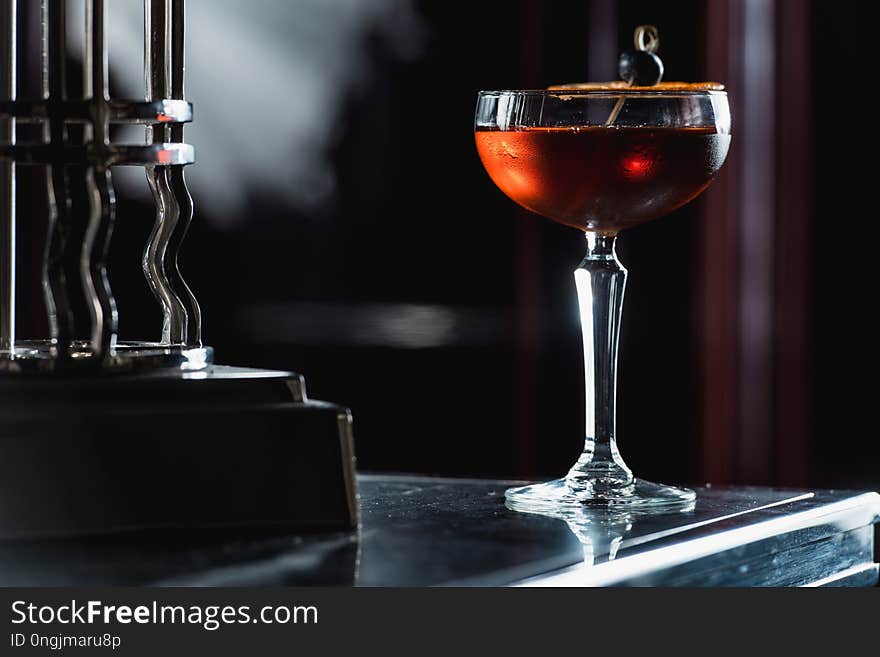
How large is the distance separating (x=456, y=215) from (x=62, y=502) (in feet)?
7.61

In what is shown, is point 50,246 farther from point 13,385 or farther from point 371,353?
point 371,353

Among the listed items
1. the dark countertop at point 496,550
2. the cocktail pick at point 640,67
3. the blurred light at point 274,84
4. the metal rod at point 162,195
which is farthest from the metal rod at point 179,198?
the blurred light at point 274,84

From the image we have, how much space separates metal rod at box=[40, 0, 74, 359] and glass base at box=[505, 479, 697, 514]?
0.89ft

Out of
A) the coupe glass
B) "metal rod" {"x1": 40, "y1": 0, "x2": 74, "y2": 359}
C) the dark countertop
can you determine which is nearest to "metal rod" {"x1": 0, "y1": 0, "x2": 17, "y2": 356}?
"metal rod" {"x1": 40, "y1": 0, "x2": 74, "y2": 359}

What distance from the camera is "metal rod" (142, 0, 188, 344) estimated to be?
0.86m

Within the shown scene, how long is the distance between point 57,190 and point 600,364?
0.34 meters

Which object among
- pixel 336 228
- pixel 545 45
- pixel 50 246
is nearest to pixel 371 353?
pixel 336 228

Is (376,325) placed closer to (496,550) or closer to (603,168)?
(603,168)

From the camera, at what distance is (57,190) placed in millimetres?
778

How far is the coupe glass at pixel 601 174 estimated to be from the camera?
2.93 feet

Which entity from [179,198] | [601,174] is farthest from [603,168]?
[179,198]

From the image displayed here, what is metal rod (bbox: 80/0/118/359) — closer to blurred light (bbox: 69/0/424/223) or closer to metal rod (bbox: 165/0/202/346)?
metal rod (bbox: 165/0/202/346)

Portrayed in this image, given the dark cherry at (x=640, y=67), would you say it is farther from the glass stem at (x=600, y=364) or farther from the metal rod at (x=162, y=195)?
the metal rod at (x=162, y=195)

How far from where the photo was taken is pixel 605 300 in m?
0.93
